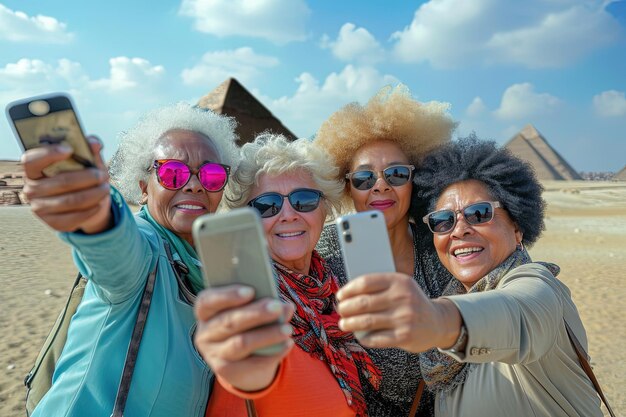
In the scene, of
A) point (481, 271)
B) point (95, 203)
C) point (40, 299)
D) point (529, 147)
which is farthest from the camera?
point (529, 147)

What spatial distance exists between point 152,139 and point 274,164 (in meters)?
0.64

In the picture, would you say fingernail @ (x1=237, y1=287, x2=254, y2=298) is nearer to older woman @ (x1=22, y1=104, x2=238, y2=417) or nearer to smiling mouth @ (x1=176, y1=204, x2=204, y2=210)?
older woman @ (x1=22, y1=104, x2=238, y2=417)

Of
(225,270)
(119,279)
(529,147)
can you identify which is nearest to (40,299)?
(119,279)

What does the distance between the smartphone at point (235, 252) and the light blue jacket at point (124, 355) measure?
1.92ft

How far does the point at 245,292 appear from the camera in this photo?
84cm

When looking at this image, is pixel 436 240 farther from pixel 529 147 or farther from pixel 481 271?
pixel 529 147

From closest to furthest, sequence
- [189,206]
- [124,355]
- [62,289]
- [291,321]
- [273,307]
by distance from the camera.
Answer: [273,307]
[124,355]
[291,321]
[189,206]
[62,289]

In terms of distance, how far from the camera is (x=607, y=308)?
8.61 metres

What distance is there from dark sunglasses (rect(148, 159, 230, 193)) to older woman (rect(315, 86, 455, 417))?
823 millimetres

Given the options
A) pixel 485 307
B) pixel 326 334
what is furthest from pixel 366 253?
pixel 326 334

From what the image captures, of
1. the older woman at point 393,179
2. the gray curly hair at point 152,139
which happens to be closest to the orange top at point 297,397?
the older woman at point 393,179

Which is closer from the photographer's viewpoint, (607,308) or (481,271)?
(481,271)

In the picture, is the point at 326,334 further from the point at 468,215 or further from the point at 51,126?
the point at 51,126

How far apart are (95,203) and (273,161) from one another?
132 cm
